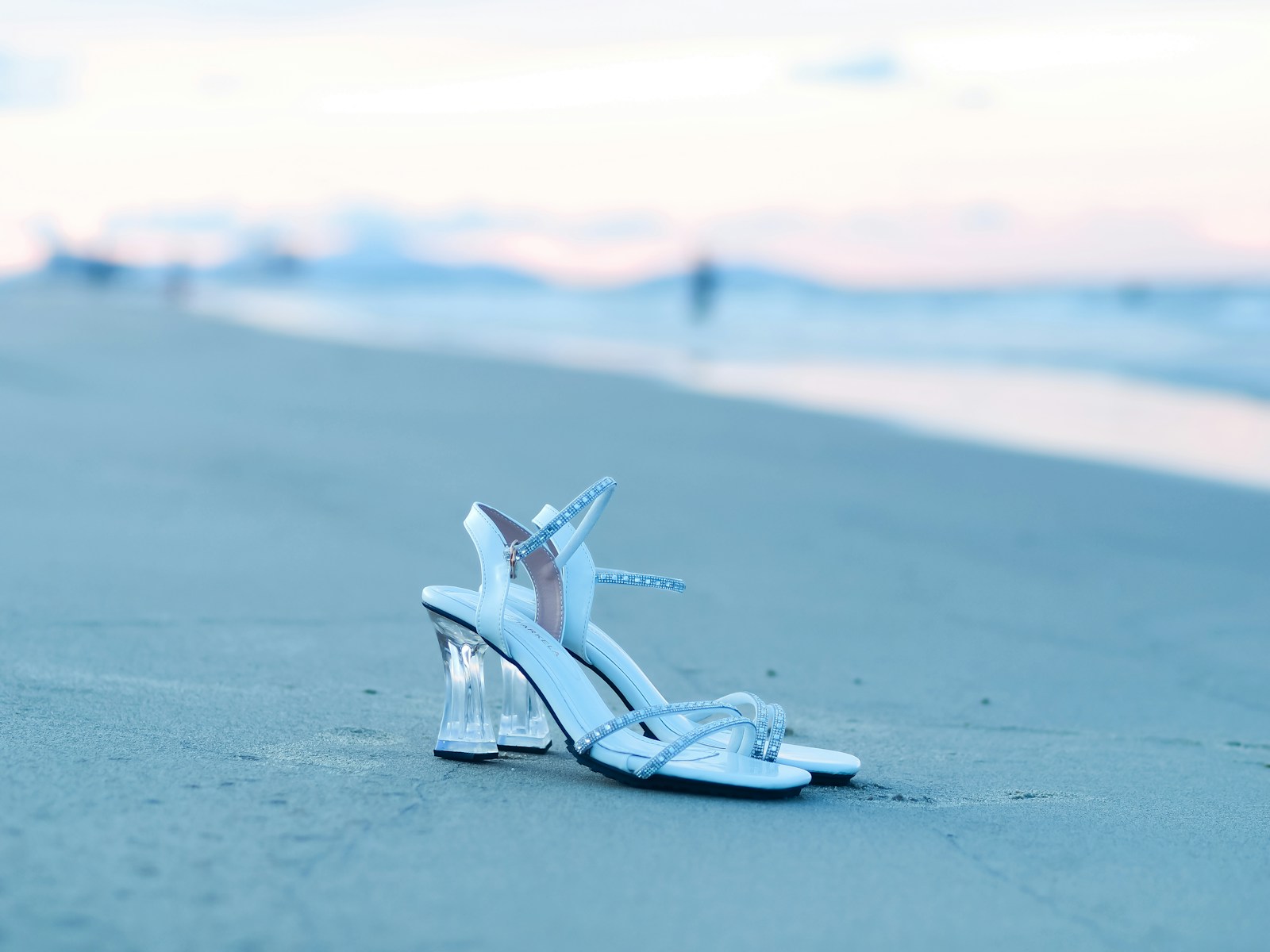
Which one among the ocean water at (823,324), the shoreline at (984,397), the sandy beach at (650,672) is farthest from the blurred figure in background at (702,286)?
the sandy beach at (650,672)

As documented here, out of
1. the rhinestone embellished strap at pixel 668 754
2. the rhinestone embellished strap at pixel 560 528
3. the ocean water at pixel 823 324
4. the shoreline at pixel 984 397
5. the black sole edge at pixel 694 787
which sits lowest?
the black sole edge at pixel 694 787

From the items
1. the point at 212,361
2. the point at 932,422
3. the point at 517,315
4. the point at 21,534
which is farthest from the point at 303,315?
the point at 21,534

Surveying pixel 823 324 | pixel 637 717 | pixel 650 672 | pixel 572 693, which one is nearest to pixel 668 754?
pixel 637 717

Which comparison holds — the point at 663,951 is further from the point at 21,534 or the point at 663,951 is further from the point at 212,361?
the point at 212,361

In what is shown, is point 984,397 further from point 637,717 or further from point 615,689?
point 637,717

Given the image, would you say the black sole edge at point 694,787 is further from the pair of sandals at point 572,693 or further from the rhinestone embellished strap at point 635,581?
the rhinestone embellished strap at point 635,581

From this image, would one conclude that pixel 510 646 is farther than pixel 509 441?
No
